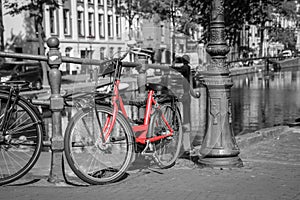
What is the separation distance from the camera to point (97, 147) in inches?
215

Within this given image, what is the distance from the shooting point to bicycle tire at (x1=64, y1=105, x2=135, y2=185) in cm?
519

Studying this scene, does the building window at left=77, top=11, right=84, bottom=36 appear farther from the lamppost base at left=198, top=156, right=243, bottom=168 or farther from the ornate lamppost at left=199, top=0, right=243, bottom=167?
A: the lamppost base at left=198, top=156, right=243, bottom=168

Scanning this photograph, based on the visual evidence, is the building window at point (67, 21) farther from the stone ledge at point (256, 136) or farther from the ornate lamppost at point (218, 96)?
the ornate lamppost at point (218, 96)

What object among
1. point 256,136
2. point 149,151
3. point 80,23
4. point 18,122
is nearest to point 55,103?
point 18,122

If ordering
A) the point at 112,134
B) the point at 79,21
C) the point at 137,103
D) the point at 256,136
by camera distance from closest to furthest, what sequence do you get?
1. the point at 112,134
2. the point at 137,103
3. the point at 256,136
4. the point at 79,21

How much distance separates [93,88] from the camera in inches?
217

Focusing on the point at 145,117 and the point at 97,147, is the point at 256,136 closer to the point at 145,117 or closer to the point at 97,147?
the point at 145,117

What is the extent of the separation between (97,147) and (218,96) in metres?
1.71

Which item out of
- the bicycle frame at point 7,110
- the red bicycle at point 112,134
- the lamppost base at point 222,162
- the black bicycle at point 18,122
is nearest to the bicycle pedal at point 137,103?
the red bicycle at point 112,134

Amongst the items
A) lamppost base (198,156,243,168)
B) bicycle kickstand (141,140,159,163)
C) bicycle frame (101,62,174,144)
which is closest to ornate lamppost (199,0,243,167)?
lamppost base (198,156,243,168)

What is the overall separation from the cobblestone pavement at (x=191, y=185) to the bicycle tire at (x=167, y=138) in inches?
5.3

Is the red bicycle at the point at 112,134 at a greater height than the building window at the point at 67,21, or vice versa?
the building window at the point at 67,21

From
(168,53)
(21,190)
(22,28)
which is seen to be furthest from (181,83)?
(22,28)

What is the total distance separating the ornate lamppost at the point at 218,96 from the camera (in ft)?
21.0
